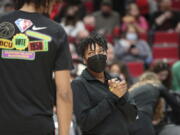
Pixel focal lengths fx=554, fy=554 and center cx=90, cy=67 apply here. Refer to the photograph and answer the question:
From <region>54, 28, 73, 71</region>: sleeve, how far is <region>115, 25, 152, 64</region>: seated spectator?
23.6 ft

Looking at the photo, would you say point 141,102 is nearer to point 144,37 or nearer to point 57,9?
point 144,37

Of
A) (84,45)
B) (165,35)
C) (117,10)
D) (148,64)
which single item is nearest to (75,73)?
(84,45)

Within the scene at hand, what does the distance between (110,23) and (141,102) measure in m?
6.86

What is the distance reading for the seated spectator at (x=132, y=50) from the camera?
33.0 ft

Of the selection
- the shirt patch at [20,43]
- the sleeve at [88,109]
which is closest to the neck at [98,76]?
the sleeve at [88,109]

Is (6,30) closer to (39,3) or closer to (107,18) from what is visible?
(39,3)

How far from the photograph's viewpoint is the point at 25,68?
Answer: 9.26 feet

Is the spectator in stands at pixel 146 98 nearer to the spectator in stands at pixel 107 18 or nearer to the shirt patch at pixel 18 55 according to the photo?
the shirt patch at pixel 18 55

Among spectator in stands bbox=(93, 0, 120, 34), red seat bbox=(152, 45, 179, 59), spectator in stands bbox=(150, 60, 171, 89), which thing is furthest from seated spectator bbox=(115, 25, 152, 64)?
spectator in stands bbox=(150, 60, 171, 89)

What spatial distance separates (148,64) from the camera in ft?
33.8

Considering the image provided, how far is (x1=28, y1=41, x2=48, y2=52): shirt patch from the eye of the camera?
2.81 m

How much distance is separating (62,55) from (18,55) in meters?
0.23

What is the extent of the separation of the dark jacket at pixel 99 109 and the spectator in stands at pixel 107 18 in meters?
7.66

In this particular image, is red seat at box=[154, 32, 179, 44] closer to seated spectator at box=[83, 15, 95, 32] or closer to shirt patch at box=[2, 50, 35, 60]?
seated spectator at box=[83, 15, 95, 32]
